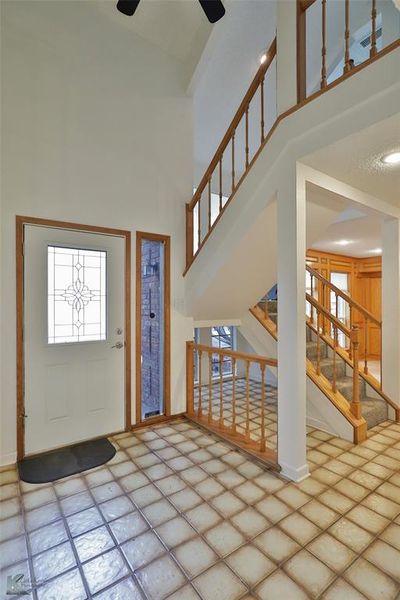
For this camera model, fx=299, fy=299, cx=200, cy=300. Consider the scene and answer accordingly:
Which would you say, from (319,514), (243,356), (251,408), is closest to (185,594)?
(319,514)

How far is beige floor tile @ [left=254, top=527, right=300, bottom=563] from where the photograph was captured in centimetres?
153

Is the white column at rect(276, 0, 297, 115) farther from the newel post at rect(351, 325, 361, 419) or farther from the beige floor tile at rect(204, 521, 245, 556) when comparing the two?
the beige floor tile at rect(204, 521, 245, 556)

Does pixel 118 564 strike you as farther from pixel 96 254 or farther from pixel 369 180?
pixel 369 180

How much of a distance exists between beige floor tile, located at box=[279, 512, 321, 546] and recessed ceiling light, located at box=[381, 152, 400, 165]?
243 centimetres

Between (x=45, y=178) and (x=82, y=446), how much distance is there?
2.43m

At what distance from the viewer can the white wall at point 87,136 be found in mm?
2496

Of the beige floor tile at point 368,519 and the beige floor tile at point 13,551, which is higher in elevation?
the beige floor tile at point 368,519

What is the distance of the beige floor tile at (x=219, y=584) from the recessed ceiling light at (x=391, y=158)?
2.67m

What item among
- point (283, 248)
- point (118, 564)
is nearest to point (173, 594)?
point (118, 564)

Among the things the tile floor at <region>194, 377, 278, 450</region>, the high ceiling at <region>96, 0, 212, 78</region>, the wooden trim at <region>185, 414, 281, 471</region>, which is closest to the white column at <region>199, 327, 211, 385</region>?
the tile floor at <region>194, 377, 278, 450</region>

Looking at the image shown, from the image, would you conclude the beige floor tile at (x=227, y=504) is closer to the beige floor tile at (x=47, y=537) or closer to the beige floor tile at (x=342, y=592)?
the beige floor tile at (x=342, y=592)

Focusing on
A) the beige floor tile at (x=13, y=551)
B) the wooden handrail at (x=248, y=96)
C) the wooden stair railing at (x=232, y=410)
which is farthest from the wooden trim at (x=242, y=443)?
the wooden handrail at (x=248, y=96)

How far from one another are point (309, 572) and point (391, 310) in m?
2.83

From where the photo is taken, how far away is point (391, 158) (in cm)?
214
